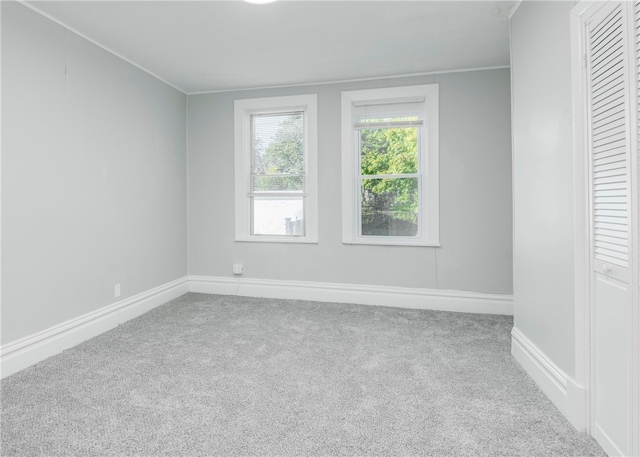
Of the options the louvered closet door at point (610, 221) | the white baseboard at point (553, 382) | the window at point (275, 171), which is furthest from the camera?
the window at point (275, 171)

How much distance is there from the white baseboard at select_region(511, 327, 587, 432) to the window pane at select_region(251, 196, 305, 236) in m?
2.59

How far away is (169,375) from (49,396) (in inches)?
25.2

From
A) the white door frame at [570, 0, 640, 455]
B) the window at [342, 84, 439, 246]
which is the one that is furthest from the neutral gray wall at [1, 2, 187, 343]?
the white door frame at [570, 0, 640, 455]

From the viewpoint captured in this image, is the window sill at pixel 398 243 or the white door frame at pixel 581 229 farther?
the window sill at pixel 398 243

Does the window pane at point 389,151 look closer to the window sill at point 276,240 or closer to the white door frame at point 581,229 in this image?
the window sill at point 276,240

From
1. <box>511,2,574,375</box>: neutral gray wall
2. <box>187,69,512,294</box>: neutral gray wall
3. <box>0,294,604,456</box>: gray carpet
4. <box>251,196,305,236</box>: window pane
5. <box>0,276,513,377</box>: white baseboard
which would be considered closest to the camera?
<box>0,294,604,456</box>: gray carpet

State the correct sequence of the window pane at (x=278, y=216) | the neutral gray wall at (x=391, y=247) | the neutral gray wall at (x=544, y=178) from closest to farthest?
the neutral gray wall at (x=544, y=178), the neutral gray wall at (x=391, y=247), the window pane at (x=278, y=216)

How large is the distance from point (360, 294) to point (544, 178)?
2.38 meters

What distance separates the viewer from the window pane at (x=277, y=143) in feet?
→ 14.0

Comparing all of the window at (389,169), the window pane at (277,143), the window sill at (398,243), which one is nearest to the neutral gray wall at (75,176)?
the window pane at (277,143)

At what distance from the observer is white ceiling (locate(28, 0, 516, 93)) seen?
2.56 metres

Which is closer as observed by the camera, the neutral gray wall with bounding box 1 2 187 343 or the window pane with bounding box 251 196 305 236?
the neutral gray wall with bounding box 1 2 187 343

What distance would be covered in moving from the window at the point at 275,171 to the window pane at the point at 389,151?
1.97 ft

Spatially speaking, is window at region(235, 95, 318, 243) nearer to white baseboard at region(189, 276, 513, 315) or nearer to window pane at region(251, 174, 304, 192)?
window pane at region(251, 174, 304, 192)
